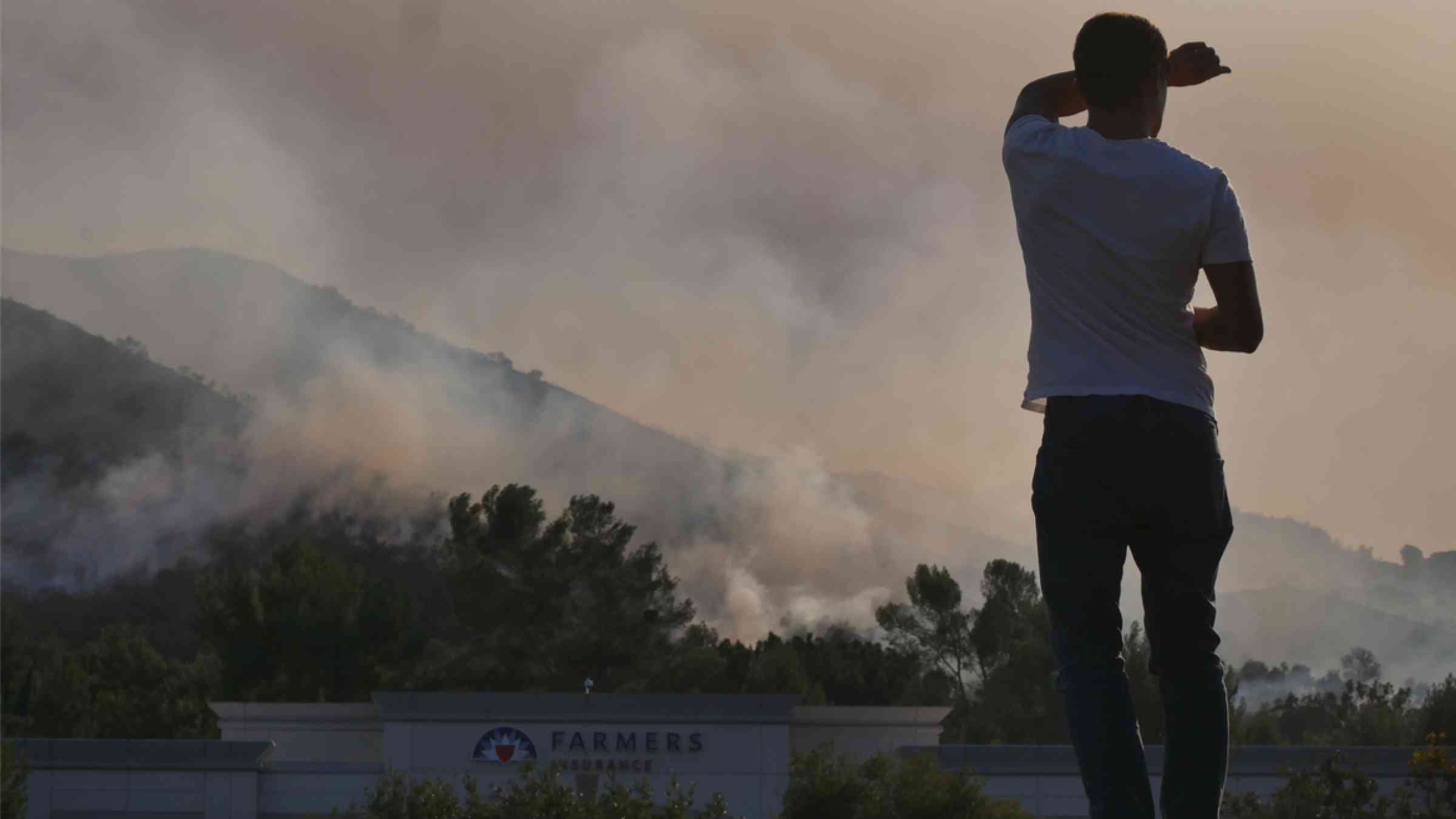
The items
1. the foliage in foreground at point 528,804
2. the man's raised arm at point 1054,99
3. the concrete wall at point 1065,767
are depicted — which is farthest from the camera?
the concrete wall at point 1065,767

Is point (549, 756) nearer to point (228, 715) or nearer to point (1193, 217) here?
point (228, 715)

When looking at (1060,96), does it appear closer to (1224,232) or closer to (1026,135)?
(1026,135)

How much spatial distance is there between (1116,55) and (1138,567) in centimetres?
111

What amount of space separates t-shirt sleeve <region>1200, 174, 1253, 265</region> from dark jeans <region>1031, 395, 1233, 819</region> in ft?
1.12

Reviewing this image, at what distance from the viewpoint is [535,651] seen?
282 ft

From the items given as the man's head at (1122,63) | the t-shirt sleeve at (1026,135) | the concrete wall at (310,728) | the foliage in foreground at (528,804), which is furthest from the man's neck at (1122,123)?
the concrete wall at (310,728)

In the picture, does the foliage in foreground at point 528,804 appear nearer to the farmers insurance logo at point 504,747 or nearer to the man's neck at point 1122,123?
the farmers insurance logo at point 504,747

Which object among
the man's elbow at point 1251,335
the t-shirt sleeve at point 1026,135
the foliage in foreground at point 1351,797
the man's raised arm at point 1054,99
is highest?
the man's raised arm at point 1054,99

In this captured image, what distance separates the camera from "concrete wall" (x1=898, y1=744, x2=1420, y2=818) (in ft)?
190

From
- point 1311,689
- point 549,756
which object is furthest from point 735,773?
point 1311,689

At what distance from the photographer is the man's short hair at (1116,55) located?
157 inches

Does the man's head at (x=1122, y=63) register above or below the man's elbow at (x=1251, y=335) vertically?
above

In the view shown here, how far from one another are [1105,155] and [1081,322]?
363 mm

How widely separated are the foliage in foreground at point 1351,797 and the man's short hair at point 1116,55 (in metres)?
48.0
